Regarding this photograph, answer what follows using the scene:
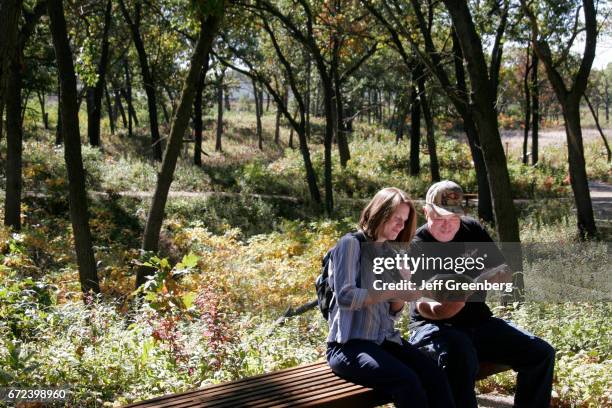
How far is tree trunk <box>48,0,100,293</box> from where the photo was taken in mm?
8438

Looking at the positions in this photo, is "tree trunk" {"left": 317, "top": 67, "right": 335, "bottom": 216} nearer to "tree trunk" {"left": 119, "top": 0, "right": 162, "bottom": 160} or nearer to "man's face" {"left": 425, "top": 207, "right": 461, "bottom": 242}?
"tree trunk" {"left": 119, "top": 0, "right": 162, "bottom": 160}

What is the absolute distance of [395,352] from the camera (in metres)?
3.91

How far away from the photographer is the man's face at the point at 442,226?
14.2 ft

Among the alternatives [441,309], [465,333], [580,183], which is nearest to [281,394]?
[441,309]

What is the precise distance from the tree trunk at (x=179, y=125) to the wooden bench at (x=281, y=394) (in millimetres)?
4920

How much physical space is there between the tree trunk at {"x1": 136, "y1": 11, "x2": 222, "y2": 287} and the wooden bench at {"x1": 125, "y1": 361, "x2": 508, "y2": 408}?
16.1ft

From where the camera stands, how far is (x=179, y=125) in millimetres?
8914

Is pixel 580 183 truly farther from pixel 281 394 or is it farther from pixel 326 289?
pixel 281 394

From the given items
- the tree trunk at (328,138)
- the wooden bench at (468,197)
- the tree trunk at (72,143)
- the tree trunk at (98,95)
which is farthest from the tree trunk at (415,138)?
the tree trunk at (72,143)

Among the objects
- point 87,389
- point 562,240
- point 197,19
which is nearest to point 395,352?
point 87,389

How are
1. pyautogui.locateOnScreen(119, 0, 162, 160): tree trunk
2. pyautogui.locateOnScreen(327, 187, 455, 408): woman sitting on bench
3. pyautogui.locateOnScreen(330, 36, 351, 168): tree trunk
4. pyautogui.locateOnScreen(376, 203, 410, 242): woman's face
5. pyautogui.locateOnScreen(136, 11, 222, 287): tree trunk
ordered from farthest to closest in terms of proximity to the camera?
pyautogui.locateOnScreen(119, 0, 162, 160): tree trunk → pyautogui.locateOnScreen(330, 36, 351, 168): tree trunk → pyautogui.locateOnScreen(136, 11, 222, 287): tree trunk → pyautogui.locateOnScreen(376, 203, 410, 242): woman's face → pyautogui.locateOnScreen(327, 187, 455, 408): woman sitting on bench

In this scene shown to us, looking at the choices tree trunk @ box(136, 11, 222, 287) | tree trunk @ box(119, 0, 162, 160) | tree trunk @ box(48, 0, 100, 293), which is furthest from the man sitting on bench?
tree trunk @ box(119, 0, 162, 160)

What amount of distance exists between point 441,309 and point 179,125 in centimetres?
566

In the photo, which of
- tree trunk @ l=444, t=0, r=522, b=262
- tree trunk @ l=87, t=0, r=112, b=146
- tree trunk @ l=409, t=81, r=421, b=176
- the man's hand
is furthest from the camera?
tree trunk @ l=409, t=81, r=421, b=176
